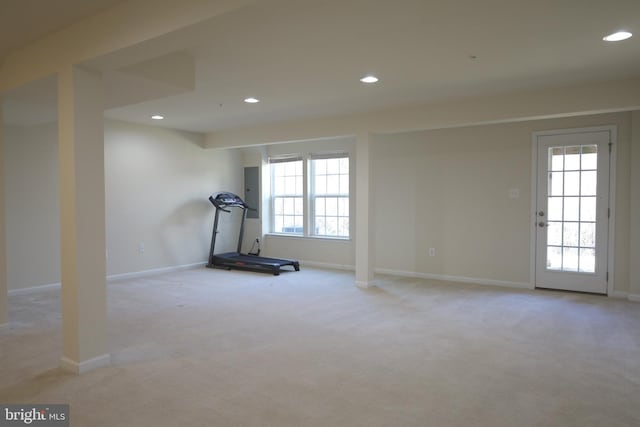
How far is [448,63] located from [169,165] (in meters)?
5.03

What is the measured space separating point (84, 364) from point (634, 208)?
Result: 5.83 meters

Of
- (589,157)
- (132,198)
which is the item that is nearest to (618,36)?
(589,157)

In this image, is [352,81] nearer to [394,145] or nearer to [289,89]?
[289,89]

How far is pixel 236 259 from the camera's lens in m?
7.56

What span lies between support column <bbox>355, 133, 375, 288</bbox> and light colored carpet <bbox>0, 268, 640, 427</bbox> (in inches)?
23.5

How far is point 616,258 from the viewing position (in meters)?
5.26

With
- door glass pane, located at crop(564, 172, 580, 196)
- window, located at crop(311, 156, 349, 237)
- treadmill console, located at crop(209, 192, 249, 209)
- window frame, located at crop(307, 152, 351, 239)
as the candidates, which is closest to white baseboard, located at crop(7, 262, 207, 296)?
treadmill console, located at crop(209, 192, 249, 209)

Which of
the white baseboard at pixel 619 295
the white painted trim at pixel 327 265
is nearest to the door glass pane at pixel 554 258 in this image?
the white baseboard at pixel 619 295

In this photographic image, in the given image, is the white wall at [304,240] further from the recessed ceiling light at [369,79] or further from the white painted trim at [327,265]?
the recessed ceiling light at [369,79]

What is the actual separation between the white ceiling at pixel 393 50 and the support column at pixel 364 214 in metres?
0.77

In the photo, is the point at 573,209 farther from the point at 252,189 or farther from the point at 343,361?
the point at 252,189

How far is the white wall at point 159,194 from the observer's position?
6492 mm

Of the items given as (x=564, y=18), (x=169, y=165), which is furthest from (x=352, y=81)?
(x=169, y=165)

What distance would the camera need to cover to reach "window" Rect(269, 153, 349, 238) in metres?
7.66
